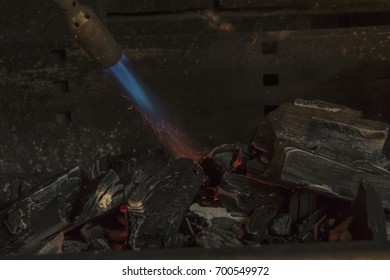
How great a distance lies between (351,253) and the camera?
76.1 inches

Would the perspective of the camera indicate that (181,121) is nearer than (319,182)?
No

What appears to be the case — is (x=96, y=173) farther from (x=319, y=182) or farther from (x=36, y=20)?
(x=319, y=182)

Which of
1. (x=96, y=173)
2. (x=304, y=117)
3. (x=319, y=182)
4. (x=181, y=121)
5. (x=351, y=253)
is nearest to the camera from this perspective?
(x=351, y=253)

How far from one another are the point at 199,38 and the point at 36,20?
35.3 inches

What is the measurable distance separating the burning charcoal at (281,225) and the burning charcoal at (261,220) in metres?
0.03

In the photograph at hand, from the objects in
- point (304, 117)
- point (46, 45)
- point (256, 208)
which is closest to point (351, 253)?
point (256, 208)

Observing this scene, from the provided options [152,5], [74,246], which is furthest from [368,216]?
[152,5]

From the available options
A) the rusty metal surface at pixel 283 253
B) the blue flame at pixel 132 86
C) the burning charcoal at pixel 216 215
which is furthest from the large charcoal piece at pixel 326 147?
the blue flame at pixel 132 86

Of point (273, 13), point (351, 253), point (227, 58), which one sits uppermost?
point (273, 13)

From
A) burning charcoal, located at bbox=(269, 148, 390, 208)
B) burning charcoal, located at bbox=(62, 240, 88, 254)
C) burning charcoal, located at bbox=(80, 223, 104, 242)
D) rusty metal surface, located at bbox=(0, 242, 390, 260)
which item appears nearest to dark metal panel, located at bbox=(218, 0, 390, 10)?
burning charcoal, located at bbox=(269, 148, 390, 208)

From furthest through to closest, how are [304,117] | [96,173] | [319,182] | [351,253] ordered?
[96,173], [304,117], [319,182], [351,253]

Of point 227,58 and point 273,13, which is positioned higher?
point 273,13

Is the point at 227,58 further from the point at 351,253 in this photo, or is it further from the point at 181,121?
the point at 351,253

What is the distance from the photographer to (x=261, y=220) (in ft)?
8.36
